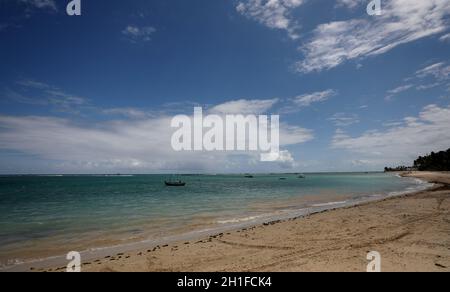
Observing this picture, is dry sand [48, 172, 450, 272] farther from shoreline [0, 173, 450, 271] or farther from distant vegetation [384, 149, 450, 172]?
distant vegetation [384, 149, 450, 172]

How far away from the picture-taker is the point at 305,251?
1058 cm

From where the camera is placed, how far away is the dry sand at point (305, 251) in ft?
29.2

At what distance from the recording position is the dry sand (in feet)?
29.2

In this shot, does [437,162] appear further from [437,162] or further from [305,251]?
[305,251]

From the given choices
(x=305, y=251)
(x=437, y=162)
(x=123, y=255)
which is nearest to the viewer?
(x=305, y=251)

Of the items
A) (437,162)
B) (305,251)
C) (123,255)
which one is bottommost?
(123,255)

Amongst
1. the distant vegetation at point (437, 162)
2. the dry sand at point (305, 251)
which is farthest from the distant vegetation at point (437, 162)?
the dry sand at point (305, 251)

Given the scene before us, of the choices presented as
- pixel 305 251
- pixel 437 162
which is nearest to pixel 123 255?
pixel 305 251

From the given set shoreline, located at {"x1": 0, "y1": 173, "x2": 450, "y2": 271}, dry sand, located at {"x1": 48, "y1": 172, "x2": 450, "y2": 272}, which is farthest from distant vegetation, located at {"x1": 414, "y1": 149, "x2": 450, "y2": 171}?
shoreline, located at {"x1": 0, "y1": 173, "x2": 450, "y2": 271}

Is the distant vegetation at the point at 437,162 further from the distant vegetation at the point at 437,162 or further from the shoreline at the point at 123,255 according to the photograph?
the shoreline at the point at 123,255

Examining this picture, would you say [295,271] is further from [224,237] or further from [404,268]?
[224,237]

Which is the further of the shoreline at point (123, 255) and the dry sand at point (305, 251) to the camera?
the shoreline at point (123, 255)
